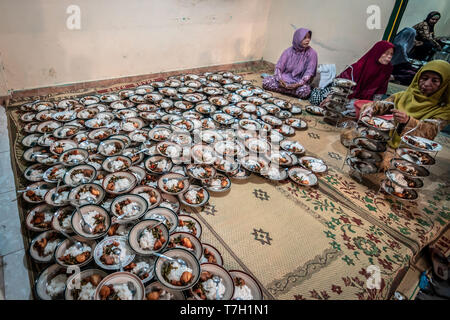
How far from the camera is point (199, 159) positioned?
96.3 inches

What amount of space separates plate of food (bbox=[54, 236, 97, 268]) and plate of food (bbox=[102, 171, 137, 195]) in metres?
0.44

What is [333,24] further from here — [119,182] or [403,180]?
[119,182]

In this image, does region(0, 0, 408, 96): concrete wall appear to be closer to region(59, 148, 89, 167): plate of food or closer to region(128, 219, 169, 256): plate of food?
region(59, 148, 89, 167): plate of food

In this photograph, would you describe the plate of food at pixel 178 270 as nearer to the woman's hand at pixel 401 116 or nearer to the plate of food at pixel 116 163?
the plate of food at pixel 116 163

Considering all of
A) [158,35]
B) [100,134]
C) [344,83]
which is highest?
[158,35]

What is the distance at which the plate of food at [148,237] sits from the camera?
1.59m

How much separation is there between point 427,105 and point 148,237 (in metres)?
3.09

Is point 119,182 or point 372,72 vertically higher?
point 372,72

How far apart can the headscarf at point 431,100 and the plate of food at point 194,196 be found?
2476 millimetres

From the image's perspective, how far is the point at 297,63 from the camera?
14.7ft

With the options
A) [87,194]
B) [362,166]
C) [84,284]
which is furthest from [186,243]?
[362,166]

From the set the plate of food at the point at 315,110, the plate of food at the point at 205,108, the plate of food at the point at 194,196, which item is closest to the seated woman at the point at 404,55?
the plate of food at the point at 315,110

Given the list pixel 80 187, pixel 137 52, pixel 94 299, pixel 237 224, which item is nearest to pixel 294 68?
pixel 137 52

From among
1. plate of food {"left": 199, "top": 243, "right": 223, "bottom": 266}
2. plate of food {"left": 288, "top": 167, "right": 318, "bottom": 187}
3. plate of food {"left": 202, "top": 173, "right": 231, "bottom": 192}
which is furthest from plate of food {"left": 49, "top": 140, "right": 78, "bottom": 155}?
plate of food {"left": 288, "top": 167, "right": 318, "bottom": 187}
